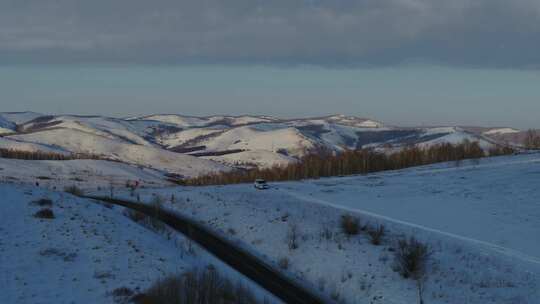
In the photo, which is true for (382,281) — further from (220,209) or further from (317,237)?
(220,209)

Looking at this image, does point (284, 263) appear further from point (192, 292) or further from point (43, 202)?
point (43, 202)

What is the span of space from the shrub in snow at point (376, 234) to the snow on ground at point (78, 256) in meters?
11.8

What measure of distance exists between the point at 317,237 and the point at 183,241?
11229 mm

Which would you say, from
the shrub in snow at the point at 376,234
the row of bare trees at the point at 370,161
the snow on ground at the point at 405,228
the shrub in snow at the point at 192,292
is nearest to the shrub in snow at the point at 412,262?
the snow on ground at the point at 405,228

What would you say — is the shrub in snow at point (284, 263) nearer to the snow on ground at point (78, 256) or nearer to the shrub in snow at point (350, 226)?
the snow on ground at point (78, 256)

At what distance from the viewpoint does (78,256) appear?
89.3ft

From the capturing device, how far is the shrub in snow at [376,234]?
123 feet

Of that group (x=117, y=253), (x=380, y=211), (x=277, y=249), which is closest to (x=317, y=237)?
(x=277, y=249)

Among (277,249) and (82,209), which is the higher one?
(82,209)

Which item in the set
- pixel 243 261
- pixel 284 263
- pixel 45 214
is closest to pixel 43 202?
pixel 45 214

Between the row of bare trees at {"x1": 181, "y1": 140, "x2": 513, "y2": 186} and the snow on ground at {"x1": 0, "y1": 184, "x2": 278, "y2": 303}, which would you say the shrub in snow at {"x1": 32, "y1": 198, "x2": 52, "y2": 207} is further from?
the row of bare trees at {"x1": 181, "y1": 140, "x2": 513, "y2": 186}

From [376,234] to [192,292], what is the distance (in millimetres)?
20577

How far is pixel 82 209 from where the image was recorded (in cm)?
4031

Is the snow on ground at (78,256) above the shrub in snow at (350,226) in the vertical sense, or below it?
above
